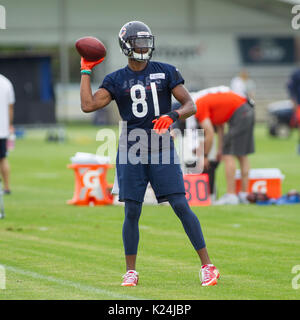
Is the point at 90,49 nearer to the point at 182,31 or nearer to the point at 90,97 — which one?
the point at 90,97

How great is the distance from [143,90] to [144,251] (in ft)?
7.74

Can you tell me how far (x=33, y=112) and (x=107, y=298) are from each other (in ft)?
69.9

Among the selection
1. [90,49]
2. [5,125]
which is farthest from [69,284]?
[5,125]

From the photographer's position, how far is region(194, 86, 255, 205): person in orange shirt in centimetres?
1212

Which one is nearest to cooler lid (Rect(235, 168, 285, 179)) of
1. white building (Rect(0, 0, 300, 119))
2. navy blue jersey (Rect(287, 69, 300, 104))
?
navy blue jersey (Rect(287, 69, 300, 104))

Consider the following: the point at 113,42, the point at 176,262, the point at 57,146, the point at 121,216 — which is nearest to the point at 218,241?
the point at 176,262

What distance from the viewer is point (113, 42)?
4106 centimetres

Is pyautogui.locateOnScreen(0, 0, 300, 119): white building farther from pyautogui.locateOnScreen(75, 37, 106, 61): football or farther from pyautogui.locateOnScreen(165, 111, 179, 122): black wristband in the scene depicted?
pyautogui.locateOnScreen(165, 111, 179, 122): black wristband

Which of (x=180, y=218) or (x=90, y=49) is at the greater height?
(x=90, y=49)

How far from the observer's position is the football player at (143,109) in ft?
23.0

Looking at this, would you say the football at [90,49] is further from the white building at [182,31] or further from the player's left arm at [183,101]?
the white building at [182,31]

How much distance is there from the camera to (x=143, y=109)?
7.04 m
